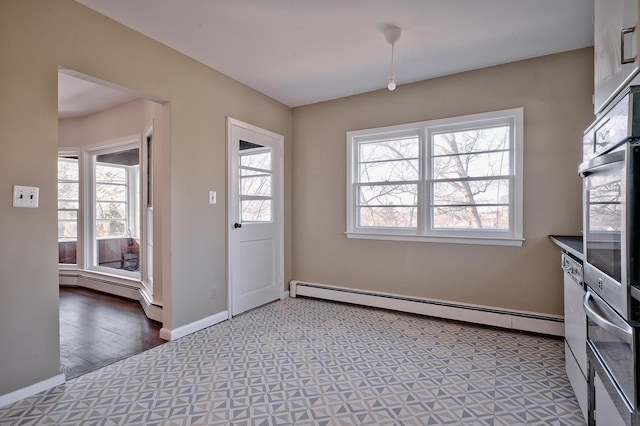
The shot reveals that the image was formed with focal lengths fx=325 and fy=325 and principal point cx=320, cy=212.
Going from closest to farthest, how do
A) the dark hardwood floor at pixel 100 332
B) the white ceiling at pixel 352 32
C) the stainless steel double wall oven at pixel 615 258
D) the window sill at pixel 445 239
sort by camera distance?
1. the stainless steel double wall oven at pixel 615 258
2. the white ceiling at pixel 352 32
3. the dark hardwood floor at pixel 100 332
4. the window sill at pixel 445 239

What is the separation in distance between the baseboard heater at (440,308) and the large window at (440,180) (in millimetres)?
659

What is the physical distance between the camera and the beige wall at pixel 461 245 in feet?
9.41

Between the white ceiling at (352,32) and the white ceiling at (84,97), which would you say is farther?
the white ceiling at (84,97)

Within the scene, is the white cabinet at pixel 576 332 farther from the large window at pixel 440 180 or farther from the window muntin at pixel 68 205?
the window muntin at pixel 68 205

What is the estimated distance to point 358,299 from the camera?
3.84 meters

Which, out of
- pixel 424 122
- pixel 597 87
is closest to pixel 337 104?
pixel 424 122

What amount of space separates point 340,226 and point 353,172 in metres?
0.68

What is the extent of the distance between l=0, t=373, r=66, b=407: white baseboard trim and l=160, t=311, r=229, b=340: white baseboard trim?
0.79 m

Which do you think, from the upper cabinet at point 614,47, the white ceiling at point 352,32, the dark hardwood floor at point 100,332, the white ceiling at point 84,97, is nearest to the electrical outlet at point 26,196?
the dark hardwood floor at point 100,332

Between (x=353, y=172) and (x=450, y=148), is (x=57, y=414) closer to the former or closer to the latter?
(x=353, y=172)

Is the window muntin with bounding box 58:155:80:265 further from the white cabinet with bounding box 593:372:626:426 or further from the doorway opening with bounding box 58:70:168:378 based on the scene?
the white cabinet with bounding box 593:372:626:426

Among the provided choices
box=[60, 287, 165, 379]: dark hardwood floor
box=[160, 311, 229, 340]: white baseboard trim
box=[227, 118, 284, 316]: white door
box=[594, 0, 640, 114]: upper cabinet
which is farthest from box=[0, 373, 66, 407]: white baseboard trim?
box=[594, 0, 640, 114]: upper cabinet

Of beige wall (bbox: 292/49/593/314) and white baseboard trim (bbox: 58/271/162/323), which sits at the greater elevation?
beige wall (bbox: 292/49/593/314)

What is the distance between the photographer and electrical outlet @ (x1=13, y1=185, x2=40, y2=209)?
1931mm
